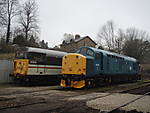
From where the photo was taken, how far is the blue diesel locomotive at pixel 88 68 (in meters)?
14.5

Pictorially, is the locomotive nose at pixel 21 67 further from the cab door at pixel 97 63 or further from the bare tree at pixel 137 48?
the bare tree at pixel 137 48

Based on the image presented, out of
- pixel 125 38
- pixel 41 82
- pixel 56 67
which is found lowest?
pixel 41 82

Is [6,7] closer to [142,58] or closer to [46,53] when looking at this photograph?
[46,53]

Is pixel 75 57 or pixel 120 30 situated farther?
pixel 120 30

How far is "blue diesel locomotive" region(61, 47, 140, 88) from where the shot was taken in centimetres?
1450

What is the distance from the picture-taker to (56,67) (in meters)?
19.7

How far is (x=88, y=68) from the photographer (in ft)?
49.2

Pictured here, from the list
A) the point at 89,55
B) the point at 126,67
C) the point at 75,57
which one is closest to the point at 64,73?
the point at 75,57

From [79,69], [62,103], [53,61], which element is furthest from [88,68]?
[62,103]

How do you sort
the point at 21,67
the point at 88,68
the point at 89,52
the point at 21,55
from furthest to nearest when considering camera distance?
the point at 21,55
the point at 21,67
the point at 89,52
the point at 88,68

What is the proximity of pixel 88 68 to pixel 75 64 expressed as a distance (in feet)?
3.64

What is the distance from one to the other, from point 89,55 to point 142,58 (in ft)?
140

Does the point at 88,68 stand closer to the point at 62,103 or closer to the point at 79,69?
the point at 79,69

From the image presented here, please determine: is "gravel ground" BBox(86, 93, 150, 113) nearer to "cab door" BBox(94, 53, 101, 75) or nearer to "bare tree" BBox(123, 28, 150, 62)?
"cab door" BBox(94, 53, 101, 75)
